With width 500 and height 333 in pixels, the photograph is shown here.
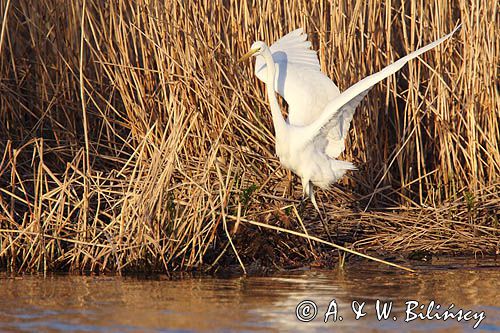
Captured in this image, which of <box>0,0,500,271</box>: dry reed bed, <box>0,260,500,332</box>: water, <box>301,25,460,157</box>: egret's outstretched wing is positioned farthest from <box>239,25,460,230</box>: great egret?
<box>0,260,500,332</box>: water

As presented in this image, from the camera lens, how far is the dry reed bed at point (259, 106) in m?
5.68

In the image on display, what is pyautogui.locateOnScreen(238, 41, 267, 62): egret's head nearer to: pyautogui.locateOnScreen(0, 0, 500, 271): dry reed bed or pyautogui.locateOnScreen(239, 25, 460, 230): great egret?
pyautogui.locateOnScreen(239, 25, 460, 230): great egret

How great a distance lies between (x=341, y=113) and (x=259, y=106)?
2.89 ft

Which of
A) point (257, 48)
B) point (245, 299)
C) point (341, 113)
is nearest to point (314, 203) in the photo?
point (341, 113)

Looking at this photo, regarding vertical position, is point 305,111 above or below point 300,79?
below

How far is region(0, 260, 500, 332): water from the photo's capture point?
3652 mm

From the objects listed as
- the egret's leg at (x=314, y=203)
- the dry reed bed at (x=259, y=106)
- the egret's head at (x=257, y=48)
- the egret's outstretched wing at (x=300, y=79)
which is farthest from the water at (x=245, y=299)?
the egret's head at (x=257, y=48)

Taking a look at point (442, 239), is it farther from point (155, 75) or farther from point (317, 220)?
point (155, 75)

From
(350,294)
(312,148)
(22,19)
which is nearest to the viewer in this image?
(350,294)

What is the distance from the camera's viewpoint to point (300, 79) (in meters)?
5.90

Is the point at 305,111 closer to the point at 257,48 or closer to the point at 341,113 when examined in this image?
the point at 341,113

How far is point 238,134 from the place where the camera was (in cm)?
607

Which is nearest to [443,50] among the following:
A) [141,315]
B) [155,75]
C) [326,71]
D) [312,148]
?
[326,71]

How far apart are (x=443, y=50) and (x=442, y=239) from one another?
4.18ft
